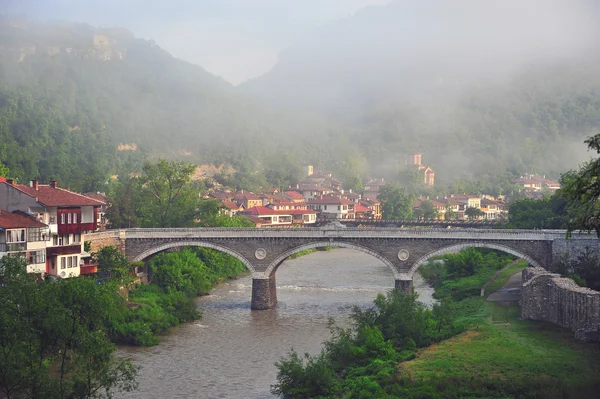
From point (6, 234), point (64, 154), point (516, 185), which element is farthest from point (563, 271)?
point (516, 185)

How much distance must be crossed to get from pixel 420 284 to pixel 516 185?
118701 mm

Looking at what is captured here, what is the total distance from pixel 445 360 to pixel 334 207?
9675 cm

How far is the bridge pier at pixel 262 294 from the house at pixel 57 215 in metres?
14.8

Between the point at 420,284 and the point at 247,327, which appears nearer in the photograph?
the point at 247,327

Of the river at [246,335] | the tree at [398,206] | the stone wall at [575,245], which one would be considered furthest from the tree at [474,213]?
the stone wall at [575,245]

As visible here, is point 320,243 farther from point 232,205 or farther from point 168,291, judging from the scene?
point 232,205

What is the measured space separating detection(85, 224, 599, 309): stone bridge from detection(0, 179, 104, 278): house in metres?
6.18

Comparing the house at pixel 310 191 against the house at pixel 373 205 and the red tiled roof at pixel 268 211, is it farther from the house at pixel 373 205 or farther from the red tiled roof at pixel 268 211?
the red tiled roof at pixel 268 211

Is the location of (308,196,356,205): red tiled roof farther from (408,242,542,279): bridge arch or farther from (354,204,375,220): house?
(408,242,542,279): bridge arch

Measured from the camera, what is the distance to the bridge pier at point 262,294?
2682 inches

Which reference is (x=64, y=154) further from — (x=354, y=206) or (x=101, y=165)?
Answer: (x=354, y=206)

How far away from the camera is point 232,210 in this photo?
122375 mm

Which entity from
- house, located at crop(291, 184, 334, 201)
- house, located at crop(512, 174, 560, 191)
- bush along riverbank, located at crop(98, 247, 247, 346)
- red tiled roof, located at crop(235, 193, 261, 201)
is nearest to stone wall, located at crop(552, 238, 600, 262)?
bush along riverbank, located at crop(98, 247, 247, 346)

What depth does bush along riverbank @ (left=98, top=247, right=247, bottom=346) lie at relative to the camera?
55.7 metres
